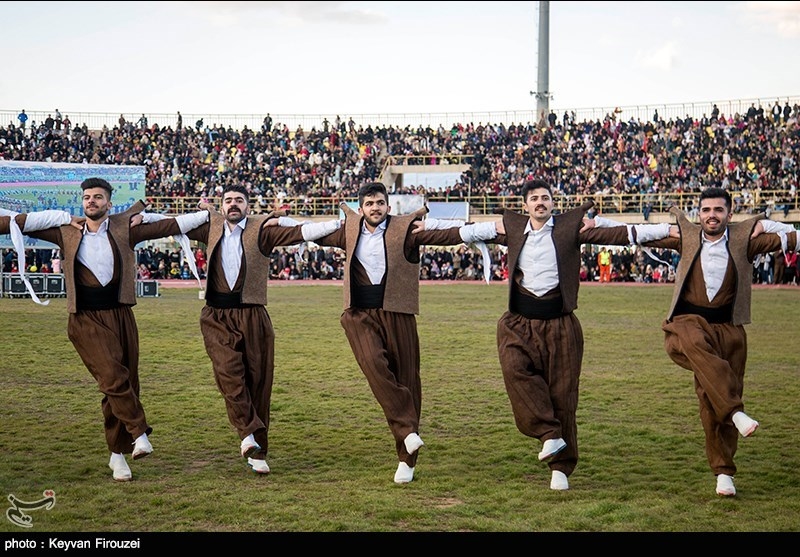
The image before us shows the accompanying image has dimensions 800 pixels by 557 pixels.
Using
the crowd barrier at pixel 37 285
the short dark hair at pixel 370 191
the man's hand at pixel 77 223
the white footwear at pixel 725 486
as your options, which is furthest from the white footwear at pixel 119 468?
the crowd barrier at pixel 37 285

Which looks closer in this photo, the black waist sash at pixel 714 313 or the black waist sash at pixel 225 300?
the black waist sash at pixel 714 313

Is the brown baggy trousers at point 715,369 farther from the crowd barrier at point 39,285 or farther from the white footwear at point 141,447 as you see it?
the crowd barrier at point 39,285

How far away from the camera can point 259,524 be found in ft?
21.7

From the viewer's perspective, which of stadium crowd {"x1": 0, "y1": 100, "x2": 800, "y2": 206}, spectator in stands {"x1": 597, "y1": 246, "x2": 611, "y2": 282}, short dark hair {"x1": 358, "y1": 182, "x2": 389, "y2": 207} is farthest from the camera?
stadium crowd {"x1": 0, "y1": 100, "x2": 800, "y2": 206}

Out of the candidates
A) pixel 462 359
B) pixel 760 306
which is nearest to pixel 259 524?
pixel 462 359

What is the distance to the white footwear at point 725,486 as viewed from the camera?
7477 millimetres

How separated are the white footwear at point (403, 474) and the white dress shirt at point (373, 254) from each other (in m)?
1.41

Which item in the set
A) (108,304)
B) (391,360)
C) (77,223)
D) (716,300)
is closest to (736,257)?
(716,300)

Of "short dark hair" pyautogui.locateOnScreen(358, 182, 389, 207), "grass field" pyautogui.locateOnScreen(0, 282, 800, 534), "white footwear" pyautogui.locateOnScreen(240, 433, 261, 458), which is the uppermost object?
"short dark hair" pyautogui.locateOnScreen(358, 182, 389, 207)

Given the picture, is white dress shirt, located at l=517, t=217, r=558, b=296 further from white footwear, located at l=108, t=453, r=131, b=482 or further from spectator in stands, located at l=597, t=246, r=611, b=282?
spectator in stands, located at l=597, t=246, r=611, b=282

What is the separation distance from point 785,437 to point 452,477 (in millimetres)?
3500

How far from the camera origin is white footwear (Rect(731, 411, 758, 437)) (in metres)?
7.23

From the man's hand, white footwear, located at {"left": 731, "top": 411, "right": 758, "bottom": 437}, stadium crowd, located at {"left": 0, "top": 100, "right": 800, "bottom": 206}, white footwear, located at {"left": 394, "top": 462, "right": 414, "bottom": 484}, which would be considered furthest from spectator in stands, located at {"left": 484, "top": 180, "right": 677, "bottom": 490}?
stadium crowd, located at {"left": 0, "top": 100, "right": 800, "bottom": 206}
